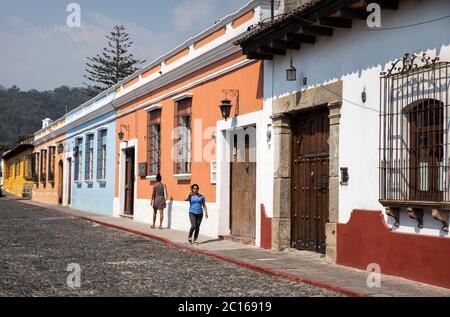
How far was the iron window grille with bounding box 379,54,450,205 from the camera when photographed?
25.0 ft

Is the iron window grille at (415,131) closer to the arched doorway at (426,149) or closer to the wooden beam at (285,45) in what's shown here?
the arched doorway at (426,149)

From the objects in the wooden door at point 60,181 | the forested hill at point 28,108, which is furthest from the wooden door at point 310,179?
the forested hill at point 28,108

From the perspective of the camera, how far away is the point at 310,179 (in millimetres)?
10891

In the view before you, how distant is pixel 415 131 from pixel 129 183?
14.8 meters

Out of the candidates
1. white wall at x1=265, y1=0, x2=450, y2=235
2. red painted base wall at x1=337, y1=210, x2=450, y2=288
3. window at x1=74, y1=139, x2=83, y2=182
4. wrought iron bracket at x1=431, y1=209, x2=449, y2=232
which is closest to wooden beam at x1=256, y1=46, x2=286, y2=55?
white wall at x1=265, y1=0, x2=450, y2=235

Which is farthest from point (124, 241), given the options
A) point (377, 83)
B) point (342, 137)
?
point (377, 83)

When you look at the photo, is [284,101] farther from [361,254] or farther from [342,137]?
[361,254]

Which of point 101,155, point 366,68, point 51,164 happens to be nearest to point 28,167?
point 51,164

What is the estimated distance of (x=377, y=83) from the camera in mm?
8773

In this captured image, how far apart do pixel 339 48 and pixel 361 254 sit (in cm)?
324

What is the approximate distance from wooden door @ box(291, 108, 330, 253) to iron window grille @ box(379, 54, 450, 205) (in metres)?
1.93

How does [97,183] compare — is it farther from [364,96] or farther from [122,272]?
[364,96]

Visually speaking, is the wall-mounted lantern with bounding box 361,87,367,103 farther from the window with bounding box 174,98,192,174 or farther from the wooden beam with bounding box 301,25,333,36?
the window with bounding box 174,98,192,174

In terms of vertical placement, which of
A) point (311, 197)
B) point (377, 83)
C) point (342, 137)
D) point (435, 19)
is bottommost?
point (311, 197)
